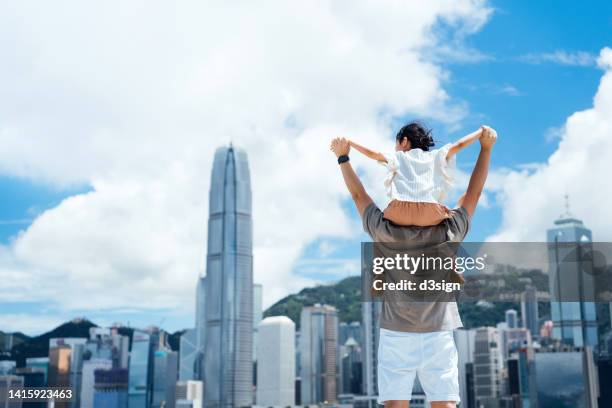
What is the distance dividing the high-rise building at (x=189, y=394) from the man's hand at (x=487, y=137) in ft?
473

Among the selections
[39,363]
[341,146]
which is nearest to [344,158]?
[341,146]

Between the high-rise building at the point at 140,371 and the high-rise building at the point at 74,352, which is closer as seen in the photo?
the high-rise building at the point at 74,352

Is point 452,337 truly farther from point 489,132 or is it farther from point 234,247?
point 234,247

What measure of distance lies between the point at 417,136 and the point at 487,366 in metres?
128

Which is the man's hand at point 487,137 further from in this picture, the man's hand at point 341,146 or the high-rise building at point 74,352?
the high-rise building at point 74,352

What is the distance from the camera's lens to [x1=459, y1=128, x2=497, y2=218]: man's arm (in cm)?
320

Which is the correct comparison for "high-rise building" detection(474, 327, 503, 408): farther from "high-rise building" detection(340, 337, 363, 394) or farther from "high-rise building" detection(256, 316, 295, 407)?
"high-rise building" detection(256, 316, 295, 407)

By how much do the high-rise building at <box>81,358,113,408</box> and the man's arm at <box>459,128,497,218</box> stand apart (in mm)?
128013

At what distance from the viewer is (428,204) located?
304 cm

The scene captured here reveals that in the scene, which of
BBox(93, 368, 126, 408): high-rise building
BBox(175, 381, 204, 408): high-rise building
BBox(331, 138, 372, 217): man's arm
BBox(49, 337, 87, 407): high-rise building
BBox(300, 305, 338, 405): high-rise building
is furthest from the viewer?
BBox(300, 305, 338, 405): high-rise building

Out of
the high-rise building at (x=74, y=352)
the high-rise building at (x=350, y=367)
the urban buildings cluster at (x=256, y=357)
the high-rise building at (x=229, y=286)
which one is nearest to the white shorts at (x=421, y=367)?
the urban buildings cluster at (x=256, y=357)

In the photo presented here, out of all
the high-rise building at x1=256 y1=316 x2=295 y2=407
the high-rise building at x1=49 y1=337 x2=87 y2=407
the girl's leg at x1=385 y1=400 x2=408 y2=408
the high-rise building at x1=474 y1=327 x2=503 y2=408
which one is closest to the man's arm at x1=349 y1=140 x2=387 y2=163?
the girl's leg at x1=385 y1=400 x2=408 y2=408

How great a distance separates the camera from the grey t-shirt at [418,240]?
2.98 meters

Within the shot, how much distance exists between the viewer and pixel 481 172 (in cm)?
322
